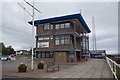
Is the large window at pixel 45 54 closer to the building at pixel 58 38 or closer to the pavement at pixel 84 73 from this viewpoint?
the building at pixel 58 38

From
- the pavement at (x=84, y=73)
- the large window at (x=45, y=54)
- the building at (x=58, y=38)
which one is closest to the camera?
the pavement at (x=84, y=73)

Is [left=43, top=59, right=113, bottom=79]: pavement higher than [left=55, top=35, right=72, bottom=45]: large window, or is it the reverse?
[left=55, top=35, right=72, bottom=45]: large window

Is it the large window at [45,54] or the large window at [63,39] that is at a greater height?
the large window at [63,39]

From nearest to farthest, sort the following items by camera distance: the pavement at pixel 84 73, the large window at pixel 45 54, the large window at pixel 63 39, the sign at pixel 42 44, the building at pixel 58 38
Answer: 1. the pavement at pixel 84 73
2. the building at pixel 58 38
3. the large window at pixel 63 39
4. the large window at pixel 45 54
5. the sign at pixel 42 44

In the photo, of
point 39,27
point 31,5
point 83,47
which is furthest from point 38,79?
point 83,47

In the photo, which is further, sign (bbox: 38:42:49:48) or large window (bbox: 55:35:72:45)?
sign (bbox: 38:42:49:48)

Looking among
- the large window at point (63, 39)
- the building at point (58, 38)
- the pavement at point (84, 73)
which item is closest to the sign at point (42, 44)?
the building at point (58, 38)

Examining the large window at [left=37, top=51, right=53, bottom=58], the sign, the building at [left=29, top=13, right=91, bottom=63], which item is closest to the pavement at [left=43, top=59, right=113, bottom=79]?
the building at [left=29, top=13, right=91, bottom=63]

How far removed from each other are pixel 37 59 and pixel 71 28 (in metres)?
11.1

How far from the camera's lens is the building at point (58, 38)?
2512 centimetres

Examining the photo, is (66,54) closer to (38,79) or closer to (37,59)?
(37,59)

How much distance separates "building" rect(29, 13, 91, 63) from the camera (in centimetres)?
2512

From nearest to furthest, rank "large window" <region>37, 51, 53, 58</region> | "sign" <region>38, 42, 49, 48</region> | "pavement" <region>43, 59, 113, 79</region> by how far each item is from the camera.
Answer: "pavement" <region>43, 59, 113, 79</region> < "large window" <region>37, 51, 53, 58</region> < "sign" <region>38, 42, 49, 48</region>

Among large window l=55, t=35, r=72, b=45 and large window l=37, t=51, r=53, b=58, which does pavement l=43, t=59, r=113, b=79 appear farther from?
large window l=37, t=51, r=53, b=58
